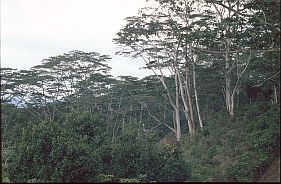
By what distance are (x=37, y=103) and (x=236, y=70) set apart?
52.4 ft

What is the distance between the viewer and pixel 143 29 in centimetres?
2369

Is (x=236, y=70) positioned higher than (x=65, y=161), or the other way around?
(x=236, y=70)

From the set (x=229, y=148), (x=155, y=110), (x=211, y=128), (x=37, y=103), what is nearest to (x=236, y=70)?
(x=211, y=128)

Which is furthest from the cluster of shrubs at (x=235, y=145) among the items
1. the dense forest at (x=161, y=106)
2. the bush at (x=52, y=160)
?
the bush at (x=52, y=160)

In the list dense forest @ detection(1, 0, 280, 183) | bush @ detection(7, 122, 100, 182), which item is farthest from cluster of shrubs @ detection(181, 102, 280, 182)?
bush @ detection(7, 122, 100, 182)

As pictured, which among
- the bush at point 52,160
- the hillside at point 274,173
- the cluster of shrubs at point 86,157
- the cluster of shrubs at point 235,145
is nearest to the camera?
the hillside at point 274,173

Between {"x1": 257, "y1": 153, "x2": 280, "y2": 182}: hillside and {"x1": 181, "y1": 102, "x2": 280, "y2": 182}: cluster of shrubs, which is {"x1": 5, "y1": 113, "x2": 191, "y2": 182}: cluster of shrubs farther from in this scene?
{"x1": 257, "y1": 153, "x2": 280, "y2": 182}: hillside

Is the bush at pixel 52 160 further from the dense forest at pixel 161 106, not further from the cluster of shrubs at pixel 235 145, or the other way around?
the cluster of shrubs at pixel 235 145

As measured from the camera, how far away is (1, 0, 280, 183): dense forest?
11867mm

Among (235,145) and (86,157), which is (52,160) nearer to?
(86,157)

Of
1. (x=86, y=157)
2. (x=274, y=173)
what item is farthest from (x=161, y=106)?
(x=274, y=173)

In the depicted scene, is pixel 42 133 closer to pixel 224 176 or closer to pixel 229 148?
pixel 224 176

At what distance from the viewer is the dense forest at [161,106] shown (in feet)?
38.9

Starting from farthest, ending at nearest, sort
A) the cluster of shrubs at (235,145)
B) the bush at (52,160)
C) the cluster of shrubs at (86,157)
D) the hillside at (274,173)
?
the cluster of shrubs at (235,145) → the cluster of shrubs at (86,157) → the bush at (52,160) → the hillside at (274,173)
